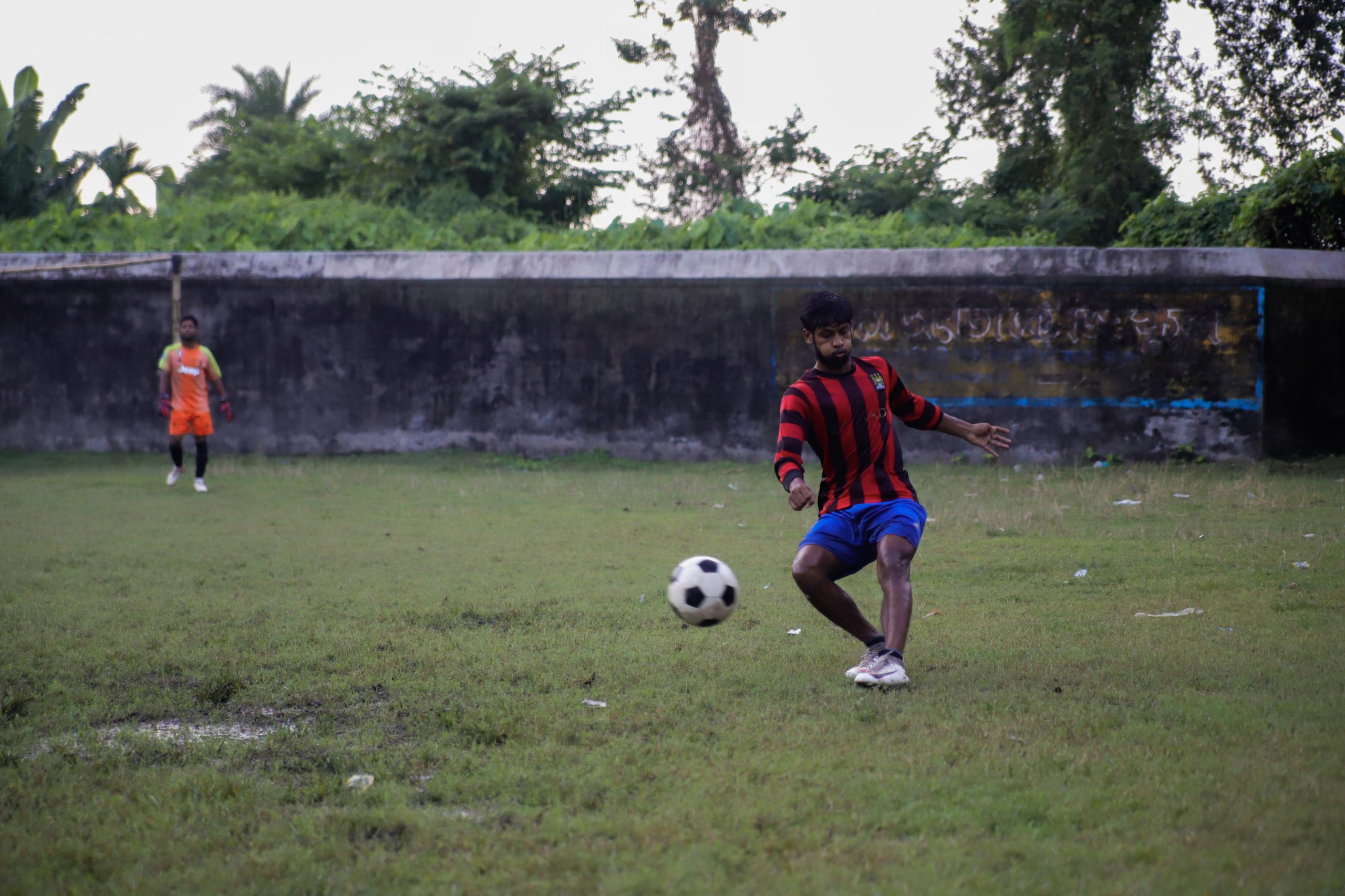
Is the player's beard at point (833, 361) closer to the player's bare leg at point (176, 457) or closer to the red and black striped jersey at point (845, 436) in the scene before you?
the red and black striped jersey at point (845, 436)

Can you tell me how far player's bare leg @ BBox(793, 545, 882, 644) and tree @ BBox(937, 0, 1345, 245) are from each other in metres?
17.2

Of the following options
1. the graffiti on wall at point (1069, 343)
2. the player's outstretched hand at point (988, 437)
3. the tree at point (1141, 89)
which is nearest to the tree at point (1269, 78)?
the tree at point (1141, 89)

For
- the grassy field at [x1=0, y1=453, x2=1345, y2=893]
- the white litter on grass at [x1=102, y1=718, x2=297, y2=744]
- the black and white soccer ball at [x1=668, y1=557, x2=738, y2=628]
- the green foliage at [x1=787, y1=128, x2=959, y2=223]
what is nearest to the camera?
the grassy field at [x1=0, y1=453, x2=1345, y2=893]

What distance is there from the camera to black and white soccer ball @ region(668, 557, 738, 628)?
474cm

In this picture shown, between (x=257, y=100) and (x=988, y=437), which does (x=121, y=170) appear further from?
(x=988, y=437)

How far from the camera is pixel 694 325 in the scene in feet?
46.4

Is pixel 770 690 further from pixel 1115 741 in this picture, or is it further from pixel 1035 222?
pixel 1035 222

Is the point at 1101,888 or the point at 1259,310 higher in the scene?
the point at 1259,310

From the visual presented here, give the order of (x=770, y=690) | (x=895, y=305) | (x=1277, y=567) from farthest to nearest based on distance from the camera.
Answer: (x=895, y=305), (x=1277, y=567), (x=770, y=690)

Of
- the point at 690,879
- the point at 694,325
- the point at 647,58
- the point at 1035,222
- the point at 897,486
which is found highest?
the point at 647,58

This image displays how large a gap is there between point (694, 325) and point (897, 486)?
949 cm

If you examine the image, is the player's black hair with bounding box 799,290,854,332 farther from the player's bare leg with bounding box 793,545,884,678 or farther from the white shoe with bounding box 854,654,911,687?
the white shoe with bounding box 854,654,911,687

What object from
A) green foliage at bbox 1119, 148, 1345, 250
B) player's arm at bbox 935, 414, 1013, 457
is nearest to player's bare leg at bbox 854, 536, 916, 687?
player's arm at bbox 935, 414, 1013, 457

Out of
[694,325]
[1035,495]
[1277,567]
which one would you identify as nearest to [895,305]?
[694,325]
